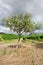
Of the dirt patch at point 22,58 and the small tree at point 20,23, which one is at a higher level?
the small tree at point 20,23

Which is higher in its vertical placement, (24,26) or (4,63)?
(24,26)

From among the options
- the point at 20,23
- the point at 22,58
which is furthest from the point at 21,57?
the point at 20,23

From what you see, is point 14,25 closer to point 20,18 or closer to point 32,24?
point 20,18

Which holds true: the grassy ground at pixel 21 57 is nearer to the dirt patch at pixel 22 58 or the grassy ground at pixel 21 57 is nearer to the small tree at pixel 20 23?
the dirt patch at pixel 22 58

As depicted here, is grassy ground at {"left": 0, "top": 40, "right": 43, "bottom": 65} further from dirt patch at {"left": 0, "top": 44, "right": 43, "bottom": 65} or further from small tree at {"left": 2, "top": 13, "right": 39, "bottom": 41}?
small tree at {"left": 2, "top": 13, "right": 39, "bottom": 41}

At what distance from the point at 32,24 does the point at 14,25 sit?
14.9ft

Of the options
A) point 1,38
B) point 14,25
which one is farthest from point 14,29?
point 1,38

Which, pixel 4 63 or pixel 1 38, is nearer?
pixel 4 63

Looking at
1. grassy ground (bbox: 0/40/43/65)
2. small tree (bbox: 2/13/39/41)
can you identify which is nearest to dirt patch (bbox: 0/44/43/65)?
grassy ground (bbox: 0/40/43/65)

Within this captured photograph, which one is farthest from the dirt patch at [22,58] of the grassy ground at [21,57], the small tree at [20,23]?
the small tree at [20,23]

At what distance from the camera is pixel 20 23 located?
113 feet

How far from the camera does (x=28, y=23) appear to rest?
35000mm

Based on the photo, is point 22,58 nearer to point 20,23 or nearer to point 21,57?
point 21,57

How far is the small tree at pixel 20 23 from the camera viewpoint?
113 feet
